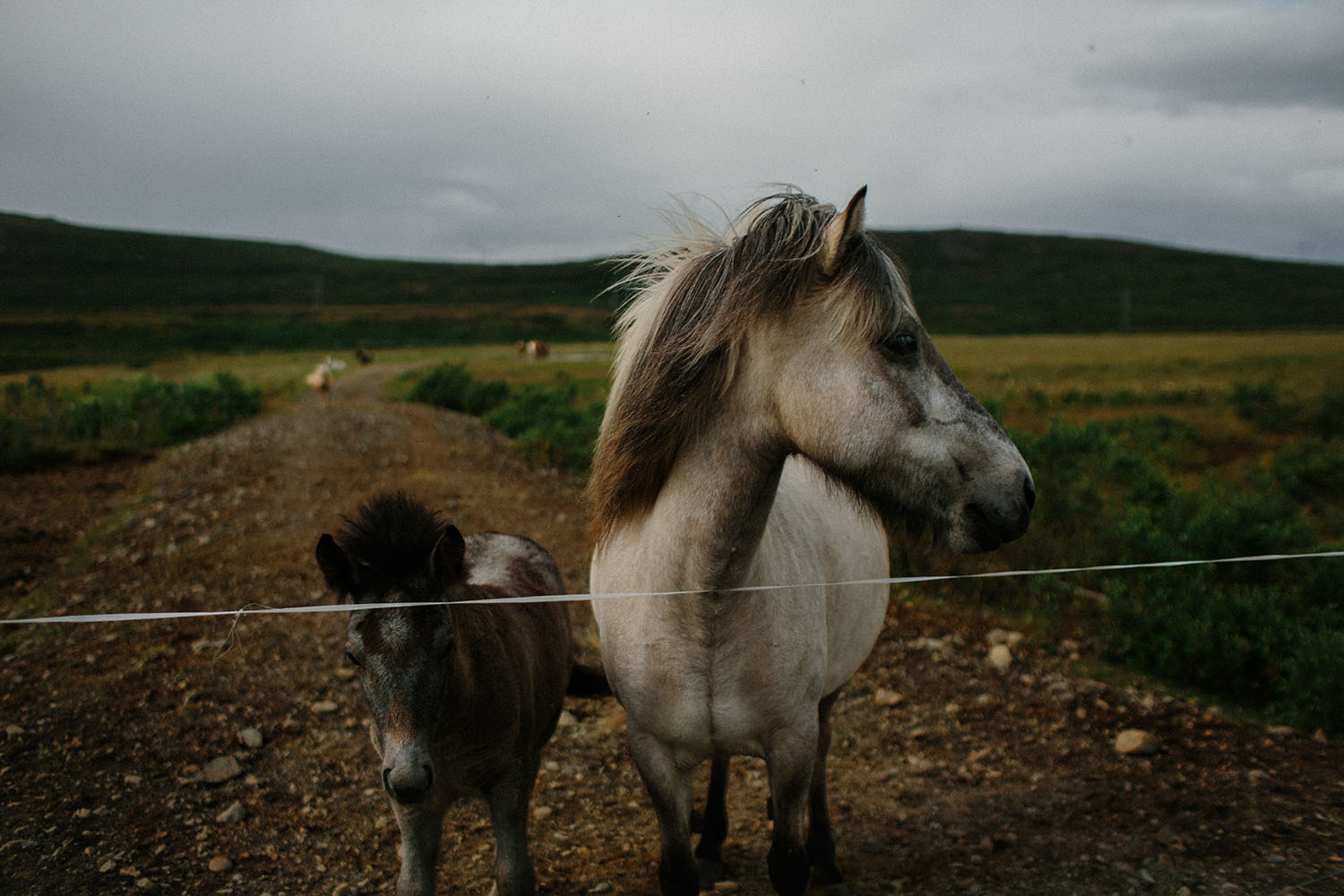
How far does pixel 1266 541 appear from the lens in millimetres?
6617

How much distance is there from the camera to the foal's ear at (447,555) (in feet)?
8.54

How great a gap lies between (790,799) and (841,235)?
194 cm

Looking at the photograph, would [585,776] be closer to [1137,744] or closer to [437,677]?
[437,677]

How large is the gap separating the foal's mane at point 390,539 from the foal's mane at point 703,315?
25.0 inches

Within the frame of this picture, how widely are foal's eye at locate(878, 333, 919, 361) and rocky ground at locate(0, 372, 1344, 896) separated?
2.36m

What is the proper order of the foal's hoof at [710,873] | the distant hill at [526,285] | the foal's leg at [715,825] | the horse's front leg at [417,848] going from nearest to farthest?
the horse's front leg at [417,848] < the foal's hoof at [710,873] < the foal's leg at [715,825] < the distant hill at [526,285]

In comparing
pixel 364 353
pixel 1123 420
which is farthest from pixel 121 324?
pixel 1123 420

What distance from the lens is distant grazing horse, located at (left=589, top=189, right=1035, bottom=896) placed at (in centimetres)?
207

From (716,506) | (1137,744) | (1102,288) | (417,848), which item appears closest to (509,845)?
(417,848)

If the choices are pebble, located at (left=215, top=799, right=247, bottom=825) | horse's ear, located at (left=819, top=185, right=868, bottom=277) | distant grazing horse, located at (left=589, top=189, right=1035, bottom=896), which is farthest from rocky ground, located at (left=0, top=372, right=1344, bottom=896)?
horse's ear, located at (left=819, top=185, right=868, bottom=277)

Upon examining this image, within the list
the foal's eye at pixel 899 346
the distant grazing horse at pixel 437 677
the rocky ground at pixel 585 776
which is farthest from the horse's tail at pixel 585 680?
the foal's eye at pixel 899 346

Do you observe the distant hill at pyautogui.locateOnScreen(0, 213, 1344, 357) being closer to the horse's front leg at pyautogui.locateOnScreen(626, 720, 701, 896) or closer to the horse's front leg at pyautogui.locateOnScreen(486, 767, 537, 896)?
the horse's front leg at pyautogui.locateOnScreen(486, 767, 537, 896)

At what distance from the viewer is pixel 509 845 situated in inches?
123

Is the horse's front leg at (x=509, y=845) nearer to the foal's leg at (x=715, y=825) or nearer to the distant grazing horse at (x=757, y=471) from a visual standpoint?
the distant grazing horse at (x=757, y=471)
